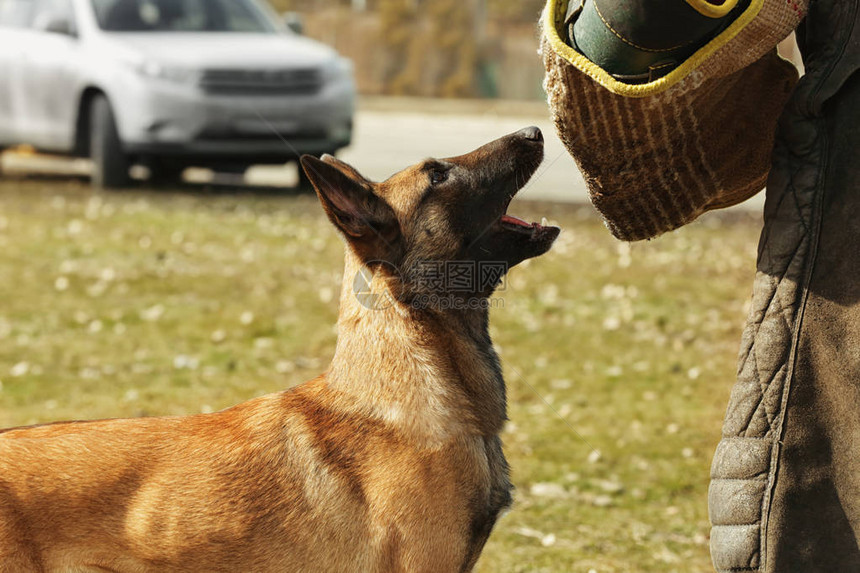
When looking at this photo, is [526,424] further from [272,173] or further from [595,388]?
[272,173]

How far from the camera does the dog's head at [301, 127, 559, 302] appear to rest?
319 centimetres

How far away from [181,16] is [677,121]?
33.2 feet

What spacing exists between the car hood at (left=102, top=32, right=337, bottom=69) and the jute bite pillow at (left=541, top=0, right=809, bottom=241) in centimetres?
844

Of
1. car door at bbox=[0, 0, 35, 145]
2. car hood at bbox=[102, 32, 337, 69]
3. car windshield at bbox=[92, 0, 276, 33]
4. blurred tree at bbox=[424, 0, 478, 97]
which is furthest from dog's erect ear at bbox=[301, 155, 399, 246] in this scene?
blurred tree at bbox=[424, 0, 478, 97]

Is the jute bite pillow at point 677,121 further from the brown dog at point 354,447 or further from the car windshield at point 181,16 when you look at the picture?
the car windshield at point 181,16

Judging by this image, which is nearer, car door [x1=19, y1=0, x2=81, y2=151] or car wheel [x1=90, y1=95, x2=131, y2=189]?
car wheel [x1=90, y1=95, x2=131, y2=189]

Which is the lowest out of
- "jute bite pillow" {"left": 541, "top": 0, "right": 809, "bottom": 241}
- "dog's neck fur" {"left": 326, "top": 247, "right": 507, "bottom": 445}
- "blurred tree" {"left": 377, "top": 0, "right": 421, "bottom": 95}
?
"blurred tree" {"left": 377, "top": 0, "right": 421, "bottom": 95}

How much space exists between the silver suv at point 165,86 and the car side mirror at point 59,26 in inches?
0.4

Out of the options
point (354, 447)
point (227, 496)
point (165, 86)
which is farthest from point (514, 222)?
point (165, 86)

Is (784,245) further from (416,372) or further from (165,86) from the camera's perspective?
(165,86)

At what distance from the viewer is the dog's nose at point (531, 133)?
11.2 ft

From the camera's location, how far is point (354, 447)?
306 centimetres

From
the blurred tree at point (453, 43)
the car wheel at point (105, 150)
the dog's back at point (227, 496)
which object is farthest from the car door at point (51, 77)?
the blurred tree at point (453, 43)

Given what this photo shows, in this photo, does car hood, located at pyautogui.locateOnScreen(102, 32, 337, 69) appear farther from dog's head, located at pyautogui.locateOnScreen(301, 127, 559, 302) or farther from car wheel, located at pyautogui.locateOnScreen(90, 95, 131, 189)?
dog's head, located at pyautogui.locateOnScreen(301, 127, 559, 302)
